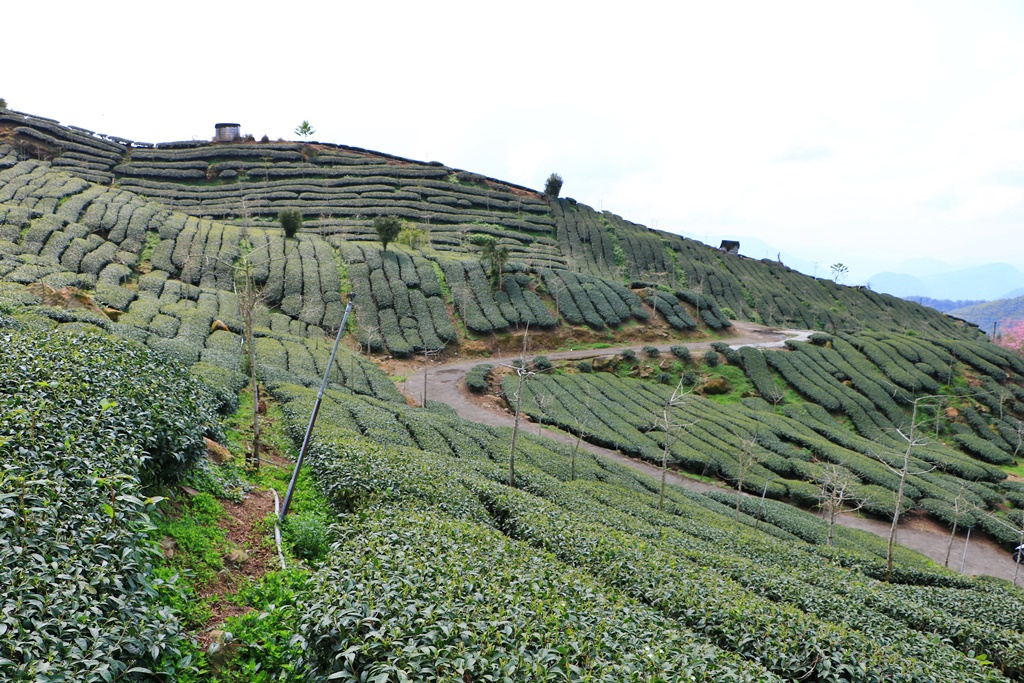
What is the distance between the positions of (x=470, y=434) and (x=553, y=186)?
69444 mm

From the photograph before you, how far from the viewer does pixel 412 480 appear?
13625mm

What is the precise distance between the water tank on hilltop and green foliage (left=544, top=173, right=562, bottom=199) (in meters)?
50.6

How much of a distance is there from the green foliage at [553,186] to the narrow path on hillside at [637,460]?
42529 mm

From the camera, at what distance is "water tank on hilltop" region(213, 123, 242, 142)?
86.4 metres

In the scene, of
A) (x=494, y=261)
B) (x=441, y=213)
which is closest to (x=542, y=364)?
(x=494, y=261)

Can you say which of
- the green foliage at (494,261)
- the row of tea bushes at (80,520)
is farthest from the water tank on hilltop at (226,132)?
the row of tea bushes at (80,520)

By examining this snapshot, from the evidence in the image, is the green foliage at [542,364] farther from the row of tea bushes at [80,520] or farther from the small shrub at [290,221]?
the row of tea bushes at [80,520]

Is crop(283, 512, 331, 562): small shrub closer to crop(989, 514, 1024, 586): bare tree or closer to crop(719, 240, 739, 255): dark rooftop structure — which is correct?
crop(989, 514, 1024, 586): bare tree

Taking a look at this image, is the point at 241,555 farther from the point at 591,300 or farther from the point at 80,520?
the point at 591,300

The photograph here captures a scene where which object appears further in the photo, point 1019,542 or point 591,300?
point 591,300

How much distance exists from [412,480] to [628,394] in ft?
107

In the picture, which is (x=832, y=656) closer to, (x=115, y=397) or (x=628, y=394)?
(x=115, y=397)

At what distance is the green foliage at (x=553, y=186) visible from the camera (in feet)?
293

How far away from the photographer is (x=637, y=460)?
115 feet
